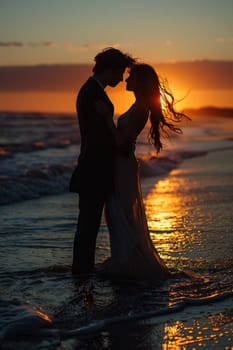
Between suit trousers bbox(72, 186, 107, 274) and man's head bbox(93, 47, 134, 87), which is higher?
man's head bbox(93, 47, 134, 87)

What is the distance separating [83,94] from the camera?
21.9 ft

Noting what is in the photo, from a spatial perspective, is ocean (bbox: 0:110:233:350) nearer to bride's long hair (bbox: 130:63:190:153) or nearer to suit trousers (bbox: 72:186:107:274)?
suit trousers (bbox: 72:186:107:274)

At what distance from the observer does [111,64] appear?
671 cm

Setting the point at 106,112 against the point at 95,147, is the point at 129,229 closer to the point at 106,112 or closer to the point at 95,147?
the point at 95,147

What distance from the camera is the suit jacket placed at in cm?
667

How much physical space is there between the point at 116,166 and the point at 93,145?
13.6 inches

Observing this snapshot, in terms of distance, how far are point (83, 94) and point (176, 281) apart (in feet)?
6.43

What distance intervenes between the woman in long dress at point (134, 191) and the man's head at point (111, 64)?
0.11 m

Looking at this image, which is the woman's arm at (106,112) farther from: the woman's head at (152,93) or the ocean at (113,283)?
the ocean at (113,283)

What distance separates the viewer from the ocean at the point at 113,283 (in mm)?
5168

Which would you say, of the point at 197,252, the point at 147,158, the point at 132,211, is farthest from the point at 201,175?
the point at 132,211

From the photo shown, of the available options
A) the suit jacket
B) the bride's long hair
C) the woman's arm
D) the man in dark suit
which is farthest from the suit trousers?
the bride's long hair

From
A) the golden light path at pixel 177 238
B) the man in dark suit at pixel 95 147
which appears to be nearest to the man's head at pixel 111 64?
the man in dark suit at pixel 95 147

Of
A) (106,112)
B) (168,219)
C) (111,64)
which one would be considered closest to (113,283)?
(106,112)
